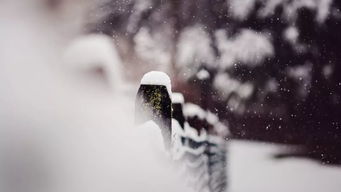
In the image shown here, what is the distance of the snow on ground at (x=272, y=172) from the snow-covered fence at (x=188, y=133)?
0.05m

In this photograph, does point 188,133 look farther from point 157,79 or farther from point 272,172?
point 272,172

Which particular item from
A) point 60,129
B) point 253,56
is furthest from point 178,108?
point 60,129

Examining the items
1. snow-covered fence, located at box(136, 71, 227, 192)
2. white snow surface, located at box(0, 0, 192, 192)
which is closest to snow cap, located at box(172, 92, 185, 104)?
snow-covered fence, located at box(136, 71, 227, 192)

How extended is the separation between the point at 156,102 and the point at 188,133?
0.54 feet

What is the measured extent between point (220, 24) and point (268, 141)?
1.56 feet

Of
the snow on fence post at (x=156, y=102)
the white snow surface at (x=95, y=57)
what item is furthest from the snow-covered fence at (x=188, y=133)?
the white snow surface at (x=95, y=57)

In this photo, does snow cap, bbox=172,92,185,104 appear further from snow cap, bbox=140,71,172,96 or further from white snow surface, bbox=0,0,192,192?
white snow surface, bbox=0,0,192,192

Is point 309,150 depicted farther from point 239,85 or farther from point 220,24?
point 220,24

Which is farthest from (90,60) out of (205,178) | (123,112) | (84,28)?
(205,178)

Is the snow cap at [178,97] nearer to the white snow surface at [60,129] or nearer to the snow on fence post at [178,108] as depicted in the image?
the snow on fence post at [178,108]

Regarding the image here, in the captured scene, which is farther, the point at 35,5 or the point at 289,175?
the point at 35,5

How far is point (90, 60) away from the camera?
1587 millimetres

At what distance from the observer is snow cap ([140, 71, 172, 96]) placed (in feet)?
5.13

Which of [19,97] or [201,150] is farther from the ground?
[19,97]
